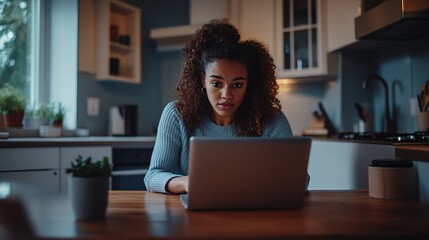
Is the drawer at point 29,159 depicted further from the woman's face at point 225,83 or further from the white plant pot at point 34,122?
the woman's face at point 225,83

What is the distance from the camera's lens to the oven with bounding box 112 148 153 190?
2.55 metres

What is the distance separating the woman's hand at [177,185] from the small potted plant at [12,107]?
184 cm

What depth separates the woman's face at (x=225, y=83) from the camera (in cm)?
141

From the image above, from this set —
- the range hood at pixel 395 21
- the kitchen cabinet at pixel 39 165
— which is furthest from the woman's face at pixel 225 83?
the kitchen cabinet at pixel 39 165

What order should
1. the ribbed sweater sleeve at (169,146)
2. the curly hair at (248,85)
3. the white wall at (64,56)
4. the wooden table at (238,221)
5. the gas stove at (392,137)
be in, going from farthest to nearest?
the white wall at (64,56) < the gas stove at (392,137) < the curly hair at (248,85) < the ribbed sweater sleeve at (169,146) < the wooden table at (238,221)

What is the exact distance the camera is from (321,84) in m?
3.25

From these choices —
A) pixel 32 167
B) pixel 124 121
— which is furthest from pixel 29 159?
pixel 124 121

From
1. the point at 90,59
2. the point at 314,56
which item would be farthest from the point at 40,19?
the point at 314,56

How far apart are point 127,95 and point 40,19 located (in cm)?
84

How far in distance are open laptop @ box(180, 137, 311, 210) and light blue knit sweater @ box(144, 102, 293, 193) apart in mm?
457

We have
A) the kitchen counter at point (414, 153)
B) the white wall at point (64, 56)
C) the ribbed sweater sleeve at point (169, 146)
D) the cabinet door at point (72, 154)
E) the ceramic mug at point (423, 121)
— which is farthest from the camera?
the white wall at point (64, 56)

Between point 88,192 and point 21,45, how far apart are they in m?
2.44

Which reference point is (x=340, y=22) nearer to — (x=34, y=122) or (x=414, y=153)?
(x=414, y=153)

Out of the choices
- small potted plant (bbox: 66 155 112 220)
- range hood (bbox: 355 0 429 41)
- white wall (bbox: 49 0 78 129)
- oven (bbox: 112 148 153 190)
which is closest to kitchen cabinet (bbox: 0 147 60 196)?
oven (bbox: 112 148 153 190)
